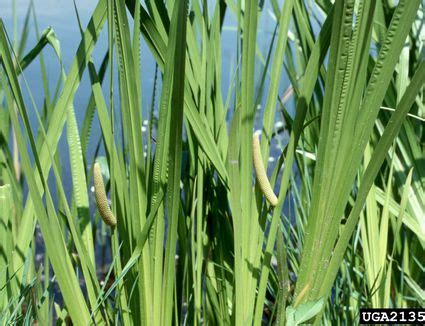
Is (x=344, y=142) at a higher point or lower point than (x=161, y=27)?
lower

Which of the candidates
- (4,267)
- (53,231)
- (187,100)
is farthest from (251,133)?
→ (4,267)

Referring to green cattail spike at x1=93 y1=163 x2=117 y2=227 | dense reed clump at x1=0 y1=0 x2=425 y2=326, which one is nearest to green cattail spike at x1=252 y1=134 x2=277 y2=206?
dense reed clump at x1=0 y1=0 x2=425 y2=326

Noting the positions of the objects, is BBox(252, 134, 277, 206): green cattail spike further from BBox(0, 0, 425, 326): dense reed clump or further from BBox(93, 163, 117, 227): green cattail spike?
BBox(93, 163, 117, 227): green cattail spike

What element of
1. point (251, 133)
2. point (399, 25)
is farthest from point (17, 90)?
point (399, 25)

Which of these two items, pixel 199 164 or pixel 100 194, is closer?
pixel 100 194

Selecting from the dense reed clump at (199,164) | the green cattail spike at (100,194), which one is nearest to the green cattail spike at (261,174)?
the dense reed clump at (199,164)

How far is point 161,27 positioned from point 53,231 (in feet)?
0.72

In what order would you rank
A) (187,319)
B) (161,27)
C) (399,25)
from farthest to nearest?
(187,319)
(161,27)
(399,25)

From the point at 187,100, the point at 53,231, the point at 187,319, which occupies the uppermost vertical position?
the point at 187,100

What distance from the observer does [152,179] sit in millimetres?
579

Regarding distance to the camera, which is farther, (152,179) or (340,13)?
(152,179)

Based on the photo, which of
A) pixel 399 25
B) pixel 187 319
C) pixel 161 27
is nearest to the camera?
pixel 399 25

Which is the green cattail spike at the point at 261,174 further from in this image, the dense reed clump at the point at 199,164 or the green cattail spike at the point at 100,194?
the green cattail spike at the point at 100,194

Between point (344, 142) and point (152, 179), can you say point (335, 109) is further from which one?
point (152, 179)
